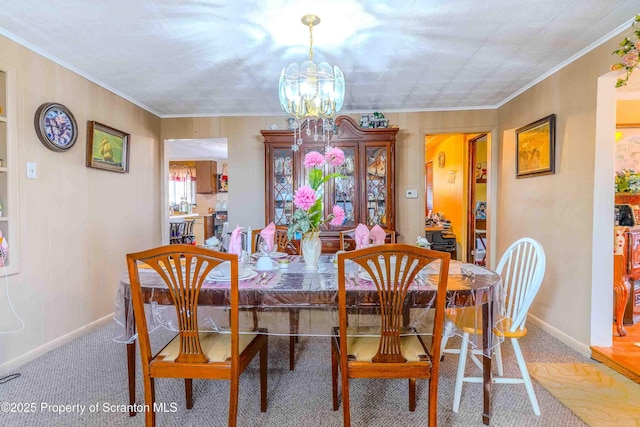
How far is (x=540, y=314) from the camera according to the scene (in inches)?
120

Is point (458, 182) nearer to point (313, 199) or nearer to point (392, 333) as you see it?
point (313, 199)

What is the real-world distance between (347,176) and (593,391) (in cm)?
265

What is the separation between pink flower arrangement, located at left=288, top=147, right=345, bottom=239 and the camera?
180 cm

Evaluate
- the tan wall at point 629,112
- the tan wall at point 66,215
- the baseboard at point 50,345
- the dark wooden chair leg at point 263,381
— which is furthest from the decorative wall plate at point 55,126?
the tan wall at point 629,112

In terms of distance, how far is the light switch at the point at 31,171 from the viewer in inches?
93.4

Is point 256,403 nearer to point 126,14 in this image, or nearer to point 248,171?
point 126,14

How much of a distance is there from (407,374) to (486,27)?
6.84 ft

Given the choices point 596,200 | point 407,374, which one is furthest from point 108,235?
point 596,200

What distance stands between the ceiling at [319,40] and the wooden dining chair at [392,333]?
1.41 meters

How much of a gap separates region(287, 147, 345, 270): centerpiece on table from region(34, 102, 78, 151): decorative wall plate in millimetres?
2033

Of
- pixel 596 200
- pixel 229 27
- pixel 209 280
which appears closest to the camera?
pixel 209 280

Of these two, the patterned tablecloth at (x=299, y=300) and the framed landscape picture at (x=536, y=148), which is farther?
the framed landscape picture at (x=536, y=148)

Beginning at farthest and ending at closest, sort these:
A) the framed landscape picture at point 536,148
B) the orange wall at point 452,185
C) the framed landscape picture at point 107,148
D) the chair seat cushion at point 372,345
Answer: the orange wall at point 452,185
the framed landscape picture at point 107,148
the framed landscape picture at point 536,148
the chair seat cushion at point 372,345

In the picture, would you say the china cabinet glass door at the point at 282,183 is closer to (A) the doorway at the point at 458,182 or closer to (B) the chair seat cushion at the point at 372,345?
(A) the doorway at the point at 458,182
